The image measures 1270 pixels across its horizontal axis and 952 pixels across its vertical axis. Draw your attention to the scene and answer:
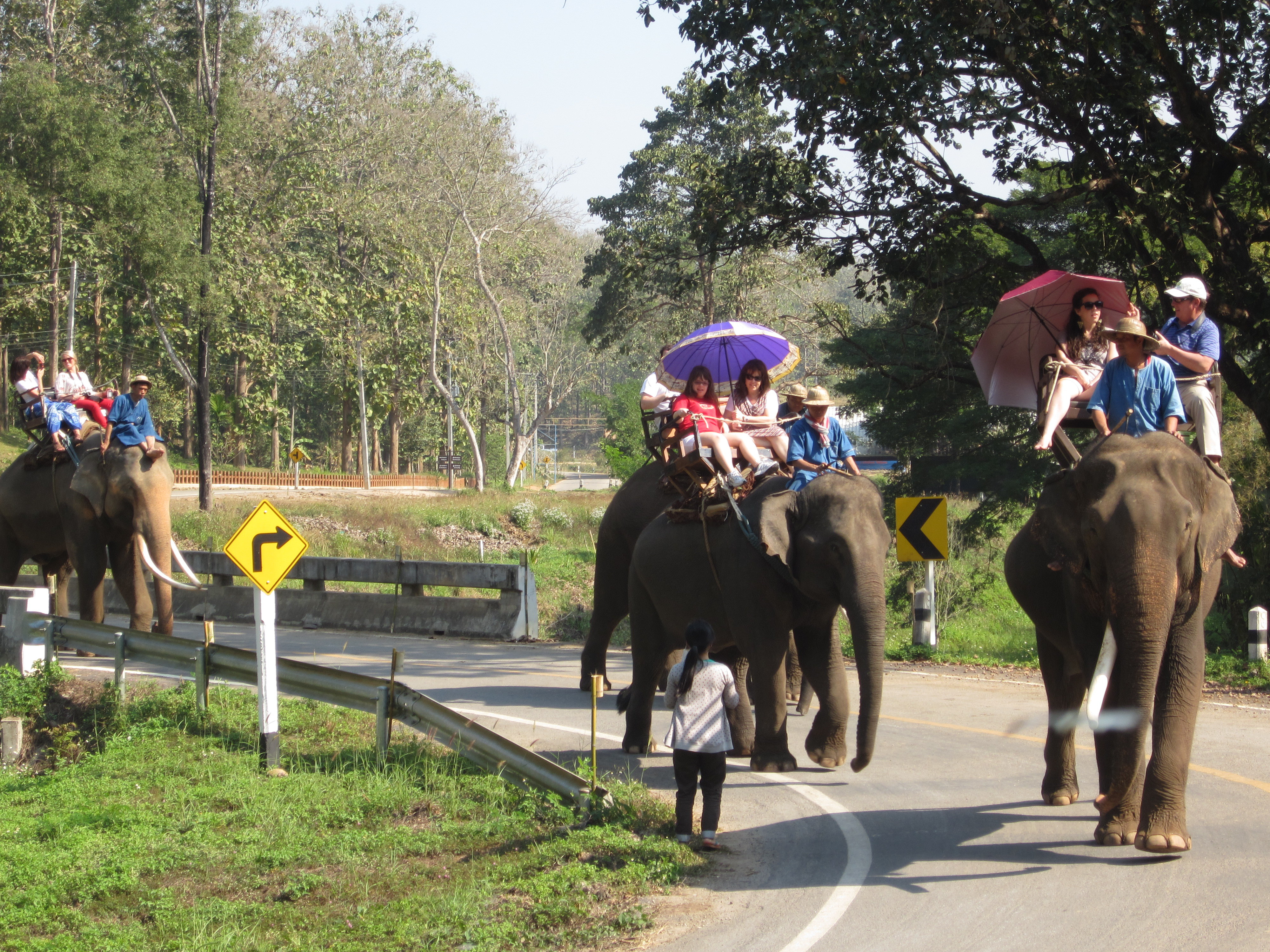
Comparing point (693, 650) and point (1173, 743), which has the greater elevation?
point (693, 650)

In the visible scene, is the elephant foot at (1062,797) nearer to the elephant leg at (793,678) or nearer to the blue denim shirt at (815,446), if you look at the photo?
the blue denim shirt at (815,446)

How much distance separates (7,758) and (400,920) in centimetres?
724

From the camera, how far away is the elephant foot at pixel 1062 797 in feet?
27.0

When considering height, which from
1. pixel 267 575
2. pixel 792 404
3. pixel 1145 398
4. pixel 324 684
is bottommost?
pixel 324 684

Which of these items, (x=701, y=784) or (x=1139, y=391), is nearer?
(x=1139, y=391)

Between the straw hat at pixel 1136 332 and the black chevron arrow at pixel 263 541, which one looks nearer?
the straw hat at pixel 1136 332

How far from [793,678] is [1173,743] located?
5.44 metres

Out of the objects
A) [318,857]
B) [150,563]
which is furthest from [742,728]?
[150,563]

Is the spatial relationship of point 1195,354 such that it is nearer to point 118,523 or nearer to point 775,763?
point 775,763

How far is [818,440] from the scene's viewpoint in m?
9.73

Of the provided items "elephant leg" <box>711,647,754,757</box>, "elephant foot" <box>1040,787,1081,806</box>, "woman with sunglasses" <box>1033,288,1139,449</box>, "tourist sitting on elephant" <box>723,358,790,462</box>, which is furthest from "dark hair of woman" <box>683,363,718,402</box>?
"elephant foot" <box>1040,787,1081,806</box>

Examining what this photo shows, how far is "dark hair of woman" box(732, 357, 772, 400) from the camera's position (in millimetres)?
11492

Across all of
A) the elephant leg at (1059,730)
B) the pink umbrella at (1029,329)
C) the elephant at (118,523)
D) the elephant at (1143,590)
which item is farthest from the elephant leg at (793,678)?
the elephant at (118,523)

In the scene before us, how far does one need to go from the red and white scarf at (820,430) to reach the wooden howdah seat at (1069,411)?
5.14ft
